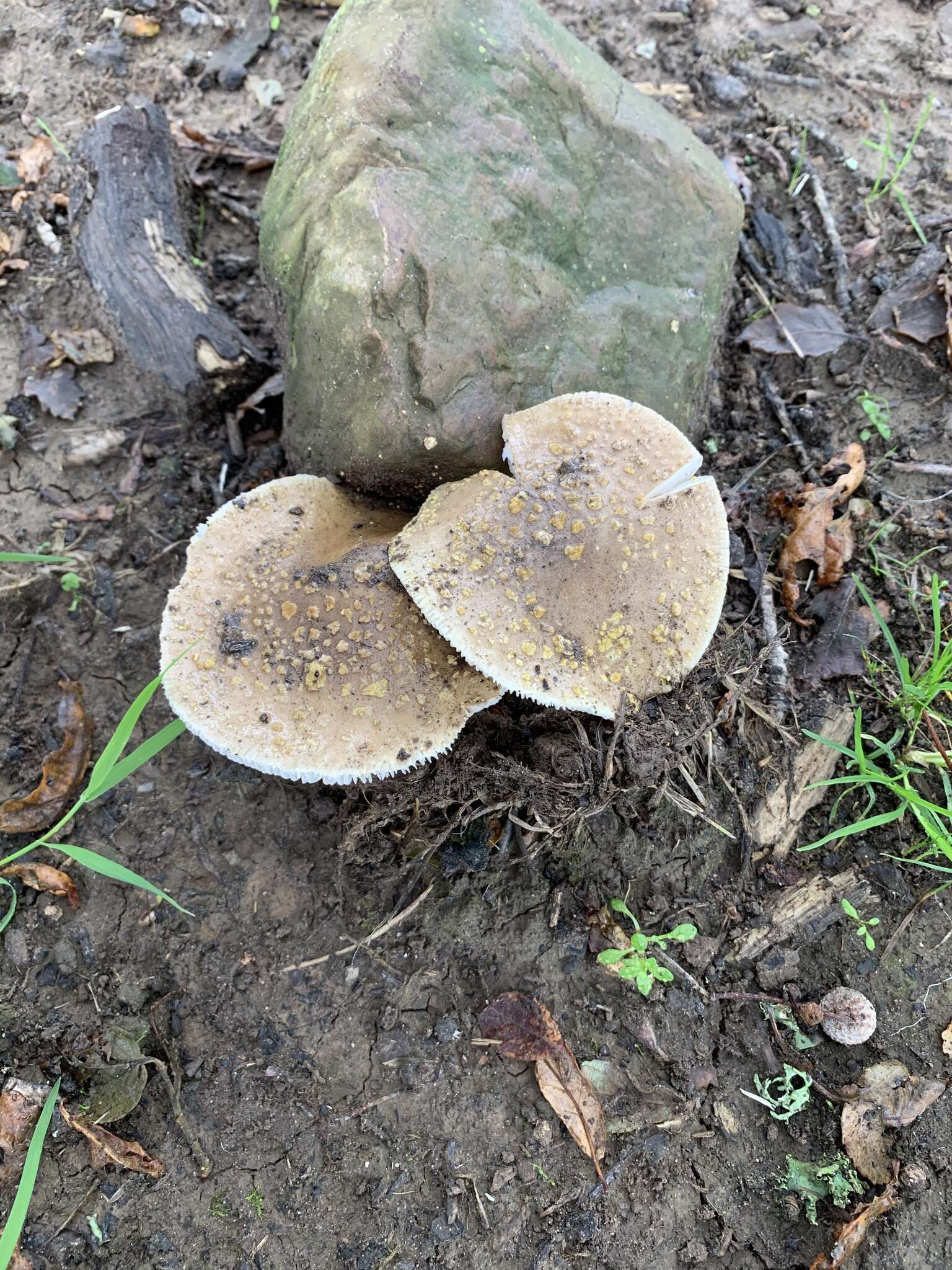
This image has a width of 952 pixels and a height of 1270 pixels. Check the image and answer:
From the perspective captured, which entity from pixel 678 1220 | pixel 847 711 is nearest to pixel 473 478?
pixel 847 711

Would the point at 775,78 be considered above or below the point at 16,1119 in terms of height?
above

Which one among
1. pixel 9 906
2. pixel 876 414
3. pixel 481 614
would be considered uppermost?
pixel 481 614

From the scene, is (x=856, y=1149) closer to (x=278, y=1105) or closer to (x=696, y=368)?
(x=278, y=1105)

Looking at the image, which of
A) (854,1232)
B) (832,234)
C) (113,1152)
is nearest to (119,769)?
(113,1152)

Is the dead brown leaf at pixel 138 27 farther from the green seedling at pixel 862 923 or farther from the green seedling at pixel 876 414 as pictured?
the green seedling at pixel 862 923

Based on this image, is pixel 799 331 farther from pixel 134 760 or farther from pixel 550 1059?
pixel 134 760

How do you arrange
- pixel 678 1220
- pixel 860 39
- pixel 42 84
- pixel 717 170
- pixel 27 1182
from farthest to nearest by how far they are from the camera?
pixel 860 39
pixel 42 84
pixel 717 170
pixel 678 1220
pixel 27 1182
